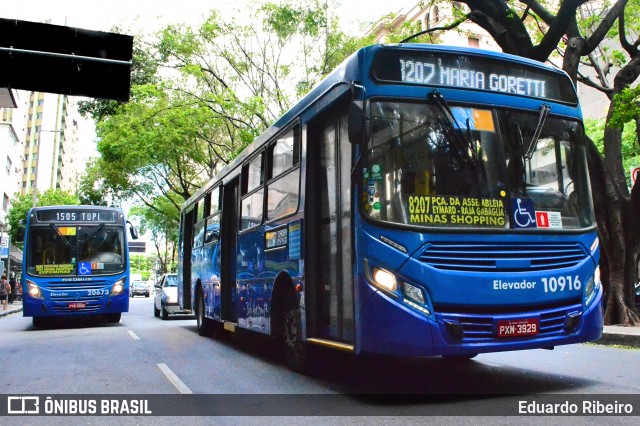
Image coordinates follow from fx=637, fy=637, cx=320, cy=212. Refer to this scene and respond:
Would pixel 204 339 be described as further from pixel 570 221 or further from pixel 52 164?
pixel 52 164

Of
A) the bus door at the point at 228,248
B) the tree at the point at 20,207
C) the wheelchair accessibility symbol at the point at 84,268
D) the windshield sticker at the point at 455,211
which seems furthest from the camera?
the tree at the point at 20,207

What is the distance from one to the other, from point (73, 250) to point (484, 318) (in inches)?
520

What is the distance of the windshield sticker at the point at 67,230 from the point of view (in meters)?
16.4

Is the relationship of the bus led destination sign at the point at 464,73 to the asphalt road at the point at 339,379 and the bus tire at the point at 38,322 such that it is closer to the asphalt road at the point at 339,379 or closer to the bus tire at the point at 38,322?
the asphalt road at the point at 339,379

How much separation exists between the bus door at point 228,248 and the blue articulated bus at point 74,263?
246 inches

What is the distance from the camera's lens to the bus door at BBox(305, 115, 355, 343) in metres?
6.43

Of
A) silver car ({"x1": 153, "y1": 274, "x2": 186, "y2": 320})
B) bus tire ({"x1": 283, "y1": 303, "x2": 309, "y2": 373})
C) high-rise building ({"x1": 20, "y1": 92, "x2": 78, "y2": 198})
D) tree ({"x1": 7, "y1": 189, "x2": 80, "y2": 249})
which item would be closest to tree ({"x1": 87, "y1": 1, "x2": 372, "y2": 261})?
silver car ({"x1": 153, "y1": 274, "x2": 186, "y2": 320})

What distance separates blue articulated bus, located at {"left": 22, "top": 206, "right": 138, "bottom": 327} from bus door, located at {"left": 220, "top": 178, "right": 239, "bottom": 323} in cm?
625

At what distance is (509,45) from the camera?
46.1 ft

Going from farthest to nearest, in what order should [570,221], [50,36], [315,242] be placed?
1. [50,36]
2. [315,242]
3. [570,221]

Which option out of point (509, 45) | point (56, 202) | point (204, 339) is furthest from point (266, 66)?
point (56, 202)

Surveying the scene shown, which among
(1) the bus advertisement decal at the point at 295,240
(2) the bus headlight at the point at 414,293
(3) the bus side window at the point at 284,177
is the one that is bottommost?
(2) the bus headlight at the point at 414,293

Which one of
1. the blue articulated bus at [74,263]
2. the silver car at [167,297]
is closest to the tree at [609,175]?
the blue articulated bus at [74,263]

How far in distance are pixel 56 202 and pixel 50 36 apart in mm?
53572
